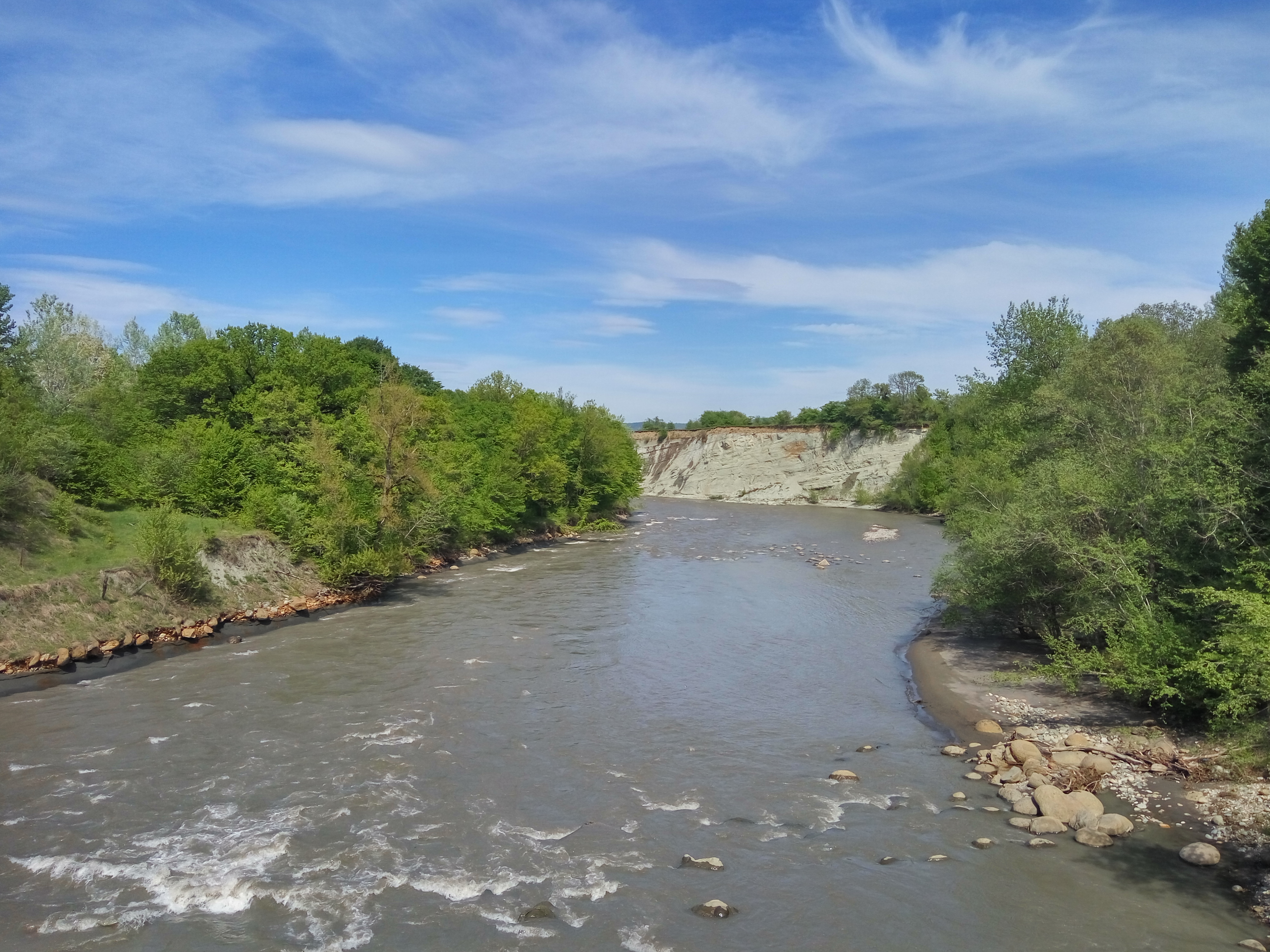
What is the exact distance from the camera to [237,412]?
1335 inches

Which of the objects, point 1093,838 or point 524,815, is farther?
point 524,815

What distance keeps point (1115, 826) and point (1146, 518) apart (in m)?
7.11

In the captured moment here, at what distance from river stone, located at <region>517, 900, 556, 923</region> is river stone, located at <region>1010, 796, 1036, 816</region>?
7228mm

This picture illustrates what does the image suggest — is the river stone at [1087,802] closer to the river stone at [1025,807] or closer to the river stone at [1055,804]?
the river stone at [1055,804]

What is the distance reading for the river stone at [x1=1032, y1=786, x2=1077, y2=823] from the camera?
1174 centimetres

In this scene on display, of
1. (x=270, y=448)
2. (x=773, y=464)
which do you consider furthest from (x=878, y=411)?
(x=270, y=448)

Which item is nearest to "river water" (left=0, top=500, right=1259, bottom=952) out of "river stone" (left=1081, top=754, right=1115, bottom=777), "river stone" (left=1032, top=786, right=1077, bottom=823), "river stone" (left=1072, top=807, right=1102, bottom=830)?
"river stone" (left=1072, top=807, right=1102, bottom=830)

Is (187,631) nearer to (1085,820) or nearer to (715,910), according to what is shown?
(715,910)

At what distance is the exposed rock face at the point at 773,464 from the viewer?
7938 cm

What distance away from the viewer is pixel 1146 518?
1595 cm

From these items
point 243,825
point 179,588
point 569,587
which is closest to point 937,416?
point 569,587

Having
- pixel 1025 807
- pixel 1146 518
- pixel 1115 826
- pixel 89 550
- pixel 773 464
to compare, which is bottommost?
pixel 1025 807

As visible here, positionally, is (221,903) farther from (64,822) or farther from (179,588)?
(179,588)

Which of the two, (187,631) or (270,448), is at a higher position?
(270,448)
